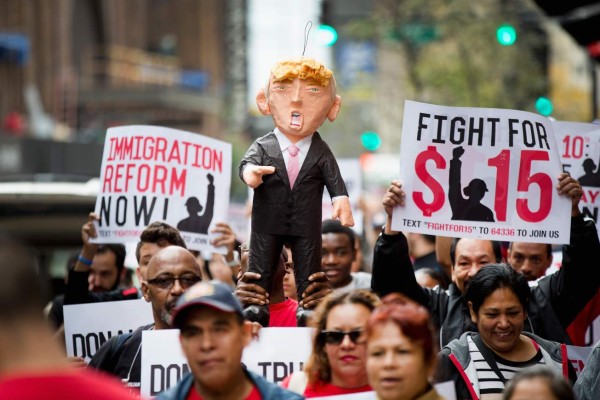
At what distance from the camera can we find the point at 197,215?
29.6 feet

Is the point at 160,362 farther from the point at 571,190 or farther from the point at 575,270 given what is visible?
the point at 571,190

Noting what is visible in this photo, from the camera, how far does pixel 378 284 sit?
6.97 meters

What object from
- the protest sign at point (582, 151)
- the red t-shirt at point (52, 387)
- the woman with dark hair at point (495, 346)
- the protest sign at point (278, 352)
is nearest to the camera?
the red t-shirt at point (52, 387)

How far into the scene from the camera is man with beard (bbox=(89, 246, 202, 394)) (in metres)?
6.73

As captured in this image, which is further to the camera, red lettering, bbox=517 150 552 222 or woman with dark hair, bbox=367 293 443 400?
red lettering, bbox=517 150 552 222

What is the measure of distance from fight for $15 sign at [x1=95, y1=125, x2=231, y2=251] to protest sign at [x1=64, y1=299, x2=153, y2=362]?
114cm

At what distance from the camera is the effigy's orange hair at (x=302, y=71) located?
679 cm

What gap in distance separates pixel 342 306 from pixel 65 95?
129 feet

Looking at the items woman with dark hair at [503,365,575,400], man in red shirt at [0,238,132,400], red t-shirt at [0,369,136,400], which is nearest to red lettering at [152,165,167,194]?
woman with dark hair at [503,365,575,400]

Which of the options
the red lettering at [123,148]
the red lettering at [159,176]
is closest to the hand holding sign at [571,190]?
the red lettering at [159,176]

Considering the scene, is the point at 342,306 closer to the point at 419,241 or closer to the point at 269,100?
the point at 269,100

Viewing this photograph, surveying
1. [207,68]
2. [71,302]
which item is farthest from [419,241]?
[207,68]

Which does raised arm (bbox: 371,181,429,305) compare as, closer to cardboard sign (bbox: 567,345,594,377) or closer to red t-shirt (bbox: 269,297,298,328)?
red t-shirt (bbox: 269,297,298,328)

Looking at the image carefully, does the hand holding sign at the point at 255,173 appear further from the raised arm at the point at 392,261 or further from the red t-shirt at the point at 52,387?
the red t-shirt at the point at 52,387
